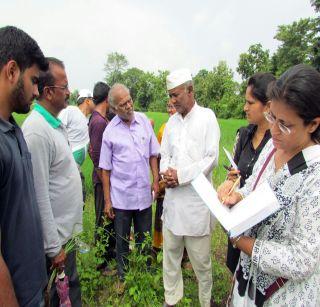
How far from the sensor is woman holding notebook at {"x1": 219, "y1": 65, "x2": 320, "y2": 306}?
3.85ft

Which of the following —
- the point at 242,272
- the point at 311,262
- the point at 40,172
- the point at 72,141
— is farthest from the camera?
the point at 72,141

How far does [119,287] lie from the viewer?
2955 mm

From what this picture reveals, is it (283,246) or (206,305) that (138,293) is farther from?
(283,246)

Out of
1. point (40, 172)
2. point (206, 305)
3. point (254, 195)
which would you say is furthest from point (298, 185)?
point (206, 305)

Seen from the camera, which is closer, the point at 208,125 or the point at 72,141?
the point at 208,125

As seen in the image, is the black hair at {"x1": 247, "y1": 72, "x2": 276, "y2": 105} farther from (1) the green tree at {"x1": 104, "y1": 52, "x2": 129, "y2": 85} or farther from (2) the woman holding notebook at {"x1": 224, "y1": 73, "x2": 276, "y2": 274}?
(1) the green tree at {"x1": 104, "y1": 52, "x2": 129, "y2": 85}

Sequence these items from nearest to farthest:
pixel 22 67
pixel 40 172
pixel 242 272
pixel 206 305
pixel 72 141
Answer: pixel 22 67, pixel 242 272, pixel 40 172, pixel 206 305, pixel 72 141

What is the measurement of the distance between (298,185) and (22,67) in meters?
1.31

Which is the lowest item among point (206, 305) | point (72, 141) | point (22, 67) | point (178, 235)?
point (206, 305)

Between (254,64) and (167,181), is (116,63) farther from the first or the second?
(167,181)

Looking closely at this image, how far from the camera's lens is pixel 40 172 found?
1.85m

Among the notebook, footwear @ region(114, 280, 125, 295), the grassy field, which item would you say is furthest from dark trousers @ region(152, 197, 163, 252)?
the notebook

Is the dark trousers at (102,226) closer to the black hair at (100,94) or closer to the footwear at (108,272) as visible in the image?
the footwear at (108,272)

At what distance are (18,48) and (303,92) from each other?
123 cm
